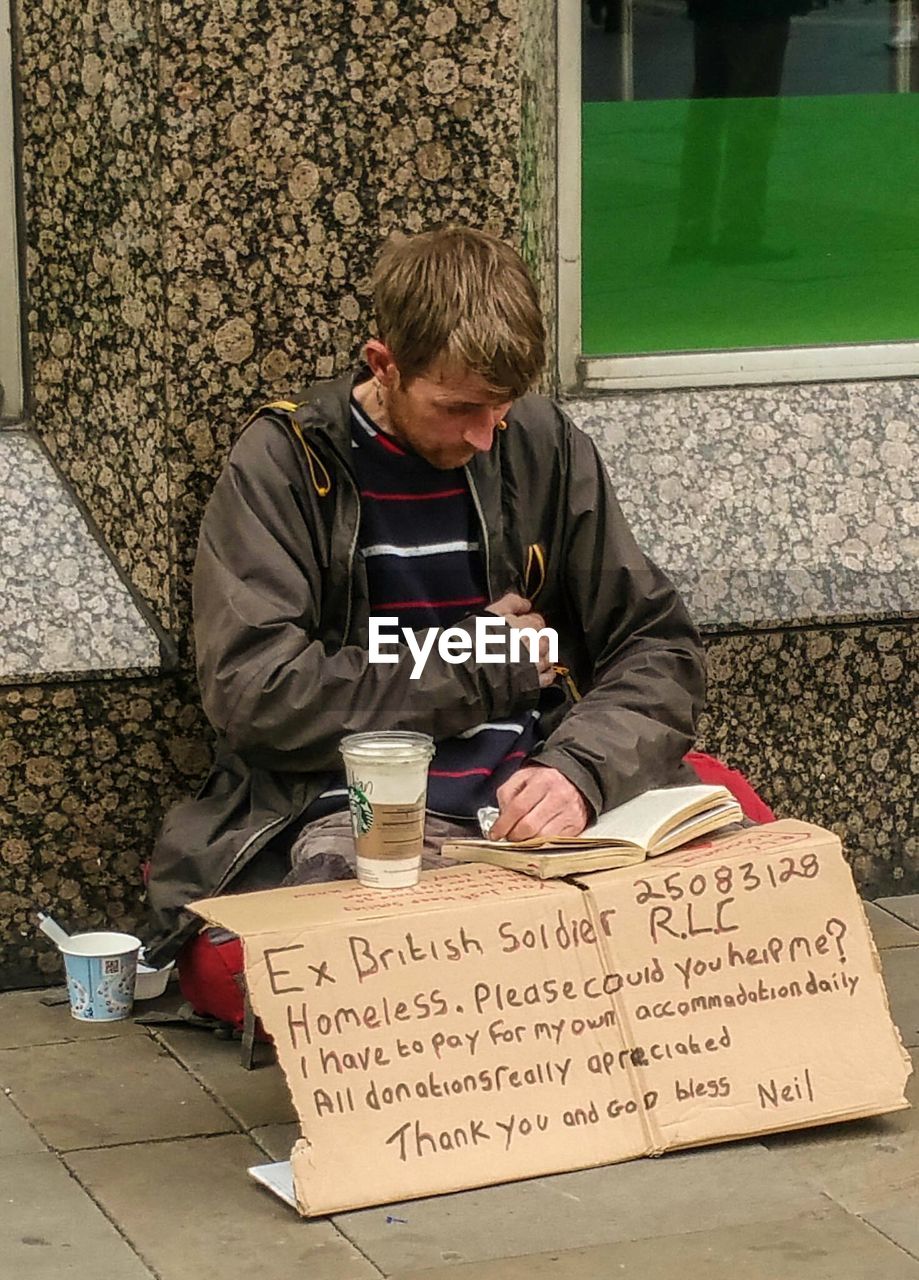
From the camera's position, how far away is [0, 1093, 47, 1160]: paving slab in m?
3.69

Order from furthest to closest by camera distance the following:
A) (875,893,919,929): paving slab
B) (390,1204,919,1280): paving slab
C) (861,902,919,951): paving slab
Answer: (875,893,919,929): paving slab < (861,902,919,951): paving slab < (390,1204,919,1280): paving slab

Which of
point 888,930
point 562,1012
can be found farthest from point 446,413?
point 888,930

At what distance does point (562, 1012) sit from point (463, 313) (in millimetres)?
1169

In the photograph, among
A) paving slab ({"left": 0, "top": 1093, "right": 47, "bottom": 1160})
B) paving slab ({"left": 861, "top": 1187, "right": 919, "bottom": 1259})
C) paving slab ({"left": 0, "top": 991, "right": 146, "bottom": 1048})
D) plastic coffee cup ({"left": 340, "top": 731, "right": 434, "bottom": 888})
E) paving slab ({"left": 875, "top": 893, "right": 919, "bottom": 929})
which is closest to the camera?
paving slab ({"left": 861, "top": 1187, "right": 919, "bottom": 1259})

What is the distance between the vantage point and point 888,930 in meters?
4.87

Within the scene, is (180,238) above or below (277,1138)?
above

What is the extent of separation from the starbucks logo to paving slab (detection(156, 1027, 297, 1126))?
1.62 ft

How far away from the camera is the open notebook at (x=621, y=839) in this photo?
370cm

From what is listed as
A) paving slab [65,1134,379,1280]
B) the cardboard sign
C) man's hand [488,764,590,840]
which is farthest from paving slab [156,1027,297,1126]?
man's hand [488,764,590,840]

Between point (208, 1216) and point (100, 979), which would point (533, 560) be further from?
point (208, 1216)

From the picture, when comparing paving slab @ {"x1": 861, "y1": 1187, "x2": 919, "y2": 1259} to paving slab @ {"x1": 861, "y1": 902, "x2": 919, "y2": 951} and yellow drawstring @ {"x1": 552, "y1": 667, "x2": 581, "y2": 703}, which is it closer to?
yellow drawstring @ {"x1": 552, "y1": 667, "x2": 581, "y2": 703}

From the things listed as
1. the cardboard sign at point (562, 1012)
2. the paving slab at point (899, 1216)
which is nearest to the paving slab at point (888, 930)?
the cardboard sign at point (562, 1012)

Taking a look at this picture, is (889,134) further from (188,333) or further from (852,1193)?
(852,1193)

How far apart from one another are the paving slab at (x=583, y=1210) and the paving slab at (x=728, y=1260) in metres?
0.03
